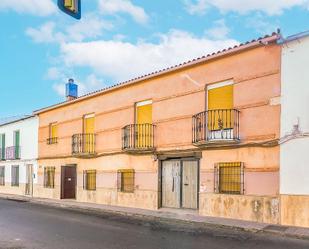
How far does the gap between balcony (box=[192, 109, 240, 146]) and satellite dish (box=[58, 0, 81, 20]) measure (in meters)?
10.3

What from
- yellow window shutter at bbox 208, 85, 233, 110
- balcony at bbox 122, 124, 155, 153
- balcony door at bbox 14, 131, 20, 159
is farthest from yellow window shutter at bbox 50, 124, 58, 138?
yellow window shutter at bbox 208, 85, 233, 110

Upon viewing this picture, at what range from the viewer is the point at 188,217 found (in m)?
16.0

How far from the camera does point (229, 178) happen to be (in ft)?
52.6

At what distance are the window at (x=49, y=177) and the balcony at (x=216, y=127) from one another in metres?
12.9

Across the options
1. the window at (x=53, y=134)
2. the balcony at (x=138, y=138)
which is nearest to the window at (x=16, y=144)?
the window at (x=53, y=134)

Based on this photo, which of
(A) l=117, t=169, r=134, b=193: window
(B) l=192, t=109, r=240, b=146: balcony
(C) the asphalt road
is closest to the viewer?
(C) the asphalt road

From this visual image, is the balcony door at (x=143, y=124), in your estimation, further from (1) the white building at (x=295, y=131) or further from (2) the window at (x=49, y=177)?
(2) the window at (x=49, y=177)

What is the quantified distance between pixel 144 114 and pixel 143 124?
60 cm

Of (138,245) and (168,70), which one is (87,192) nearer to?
(168,70)

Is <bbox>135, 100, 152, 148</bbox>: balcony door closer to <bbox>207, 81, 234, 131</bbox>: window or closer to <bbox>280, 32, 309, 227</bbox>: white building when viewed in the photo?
<bbox>207, 81, 234, 131</bbox>: window

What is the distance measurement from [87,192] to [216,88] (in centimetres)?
1018

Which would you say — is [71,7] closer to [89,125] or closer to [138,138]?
[138,138]

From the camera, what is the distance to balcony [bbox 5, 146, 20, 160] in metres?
31.6

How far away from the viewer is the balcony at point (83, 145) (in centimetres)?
2327
